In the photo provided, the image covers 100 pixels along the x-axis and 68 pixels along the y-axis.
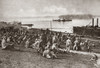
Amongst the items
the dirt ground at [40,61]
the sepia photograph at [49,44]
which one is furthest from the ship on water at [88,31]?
the dirt ground at [40,61]

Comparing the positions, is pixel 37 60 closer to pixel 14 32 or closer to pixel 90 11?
pixel 90 11

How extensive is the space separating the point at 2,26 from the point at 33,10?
112cm

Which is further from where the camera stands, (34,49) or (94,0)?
(34,49)

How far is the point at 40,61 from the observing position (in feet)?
10.9

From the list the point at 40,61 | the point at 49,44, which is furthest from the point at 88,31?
the point at 40,61

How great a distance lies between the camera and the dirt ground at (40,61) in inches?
124

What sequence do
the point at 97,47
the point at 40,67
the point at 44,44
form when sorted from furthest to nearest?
1. the point at 44,44
2. the point at 97,47
3. the point at 40,67

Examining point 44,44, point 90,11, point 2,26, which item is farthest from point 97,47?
point 2,26

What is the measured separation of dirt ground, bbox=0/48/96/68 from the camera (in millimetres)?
3146

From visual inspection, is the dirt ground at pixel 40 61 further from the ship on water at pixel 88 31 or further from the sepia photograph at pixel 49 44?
Result: the ship on water at pixel 88 31

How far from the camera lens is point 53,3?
3703mm

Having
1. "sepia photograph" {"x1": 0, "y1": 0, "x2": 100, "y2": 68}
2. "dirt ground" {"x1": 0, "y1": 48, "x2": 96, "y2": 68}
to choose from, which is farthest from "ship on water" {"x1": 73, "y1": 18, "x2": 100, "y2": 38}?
"dirt ground" {"x1": 0, "y1": 48, "x2": 96, "y2": 68}

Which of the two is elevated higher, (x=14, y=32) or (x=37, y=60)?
(x=14, y=32)

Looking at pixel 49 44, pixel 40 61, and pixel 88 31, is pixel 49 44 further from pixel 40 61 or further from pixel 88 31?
pixel 88 31
